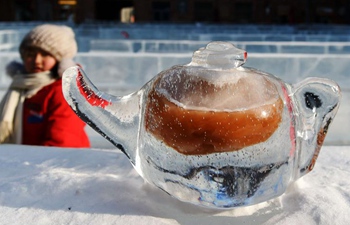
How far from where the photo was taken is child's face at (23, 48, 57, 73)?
1.03m

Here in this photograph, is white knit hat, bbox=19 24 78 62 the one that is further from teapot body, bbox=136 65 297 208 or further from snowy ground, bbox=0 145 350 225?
teapot body, bbox=136 65 297 208

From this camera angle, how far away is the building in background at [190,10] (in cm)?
1105

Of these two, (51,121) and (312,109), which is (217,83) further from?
(51,121)

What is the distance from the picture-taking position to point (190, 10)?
11.3 m

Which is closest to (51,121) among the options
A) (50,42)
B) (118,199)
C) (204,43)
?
(50,42)

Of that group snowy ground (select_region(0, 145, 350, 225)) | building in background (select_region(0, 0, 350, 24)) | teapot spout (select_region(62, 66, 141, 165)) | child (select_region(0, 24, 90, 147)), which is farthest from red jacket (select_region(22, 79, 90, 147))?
building in background (select_region(0, 0, 350, 24))

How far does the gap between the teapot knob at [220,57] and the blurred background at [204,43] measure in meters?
1.23

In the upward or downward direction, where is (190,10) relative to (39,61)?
downward

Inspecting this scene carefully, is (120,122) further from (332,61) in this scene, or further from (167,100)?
(332,61)

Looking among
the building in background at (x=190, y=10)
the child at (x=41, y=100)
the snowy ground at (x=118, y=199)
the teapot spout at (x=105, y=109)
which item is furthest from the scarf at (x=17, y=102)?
the building in background at (x=190, y=10)

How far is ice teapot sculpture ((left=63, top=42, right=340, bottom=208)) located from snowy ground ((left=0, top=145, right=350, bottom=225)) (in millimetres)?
23

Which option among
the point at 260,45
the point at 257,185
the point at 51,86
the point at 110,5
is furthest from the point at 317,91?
the point at 110,5

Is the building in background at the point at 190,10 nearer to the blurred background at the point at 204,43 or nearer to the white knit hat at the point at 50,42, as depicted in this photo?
the blurred background at the point at 204,43

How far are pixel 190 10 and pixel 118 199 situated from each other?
11189mm
